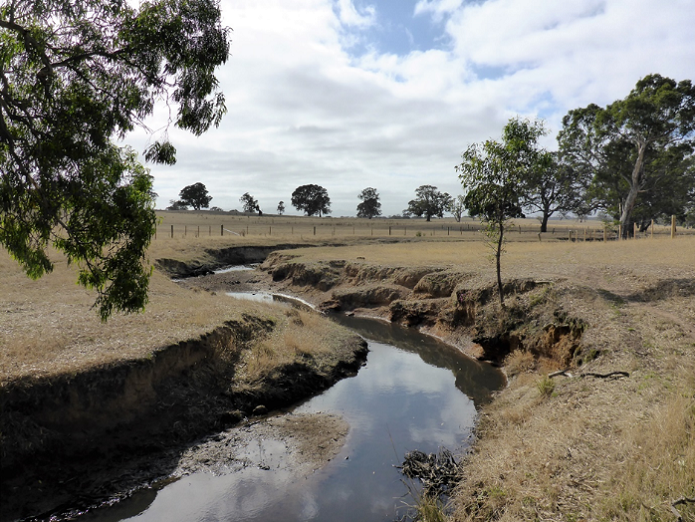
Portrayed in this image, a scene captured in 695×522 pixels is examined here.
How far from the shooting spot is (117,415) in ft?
36.8

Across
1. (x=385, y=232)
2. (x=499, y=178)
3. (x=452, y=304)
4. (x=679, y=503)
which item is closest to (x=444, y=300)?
(x=452, y=304)

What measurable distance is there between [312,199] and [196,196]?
1356 inches

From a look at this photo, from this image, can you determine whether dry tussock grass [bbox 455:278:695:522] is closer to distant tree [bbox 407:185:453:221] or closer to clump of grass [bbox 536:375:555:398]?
clump of grass [bbox 536:375:555:398]

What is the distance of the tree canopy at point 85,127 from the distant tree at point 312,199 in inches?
5187

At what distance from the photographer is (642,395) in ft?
31.2

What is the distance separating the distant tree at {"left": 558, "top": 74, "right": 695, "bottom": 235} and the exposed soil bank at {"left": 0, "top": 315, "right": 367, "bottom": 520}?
4182 centimetres

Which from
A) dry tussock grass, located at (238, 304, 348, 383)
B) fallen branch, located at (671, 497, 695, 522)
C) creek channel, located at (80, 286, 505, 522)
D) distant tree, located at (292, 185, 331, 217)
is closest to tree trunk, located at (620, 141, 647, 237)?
creek channel, located at (80, 286, 505, 522)

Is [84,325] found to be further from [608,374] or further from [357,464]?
[608,374]

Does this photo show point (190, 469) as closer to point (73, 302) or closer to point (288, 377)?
point (288, 377)

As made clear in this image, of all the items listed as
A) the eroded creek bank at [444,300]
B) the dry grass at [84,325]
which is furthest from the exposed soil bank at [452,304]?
the dry grass at [84,325]

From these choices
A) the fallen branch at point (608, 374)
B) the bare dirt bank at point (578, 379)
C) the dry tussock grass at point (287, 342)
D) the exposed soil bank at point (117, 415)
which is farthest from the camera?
the dry tussock grass at point (287, 342)

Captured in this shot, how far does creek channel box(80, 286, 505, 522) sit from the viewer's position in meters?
9.16

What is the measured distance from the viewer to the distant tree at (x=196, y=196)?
14538 cm

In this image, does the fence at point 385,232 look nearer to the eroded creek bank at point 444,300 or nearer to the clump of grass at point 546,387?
the eroded creek bank at point 444,300
